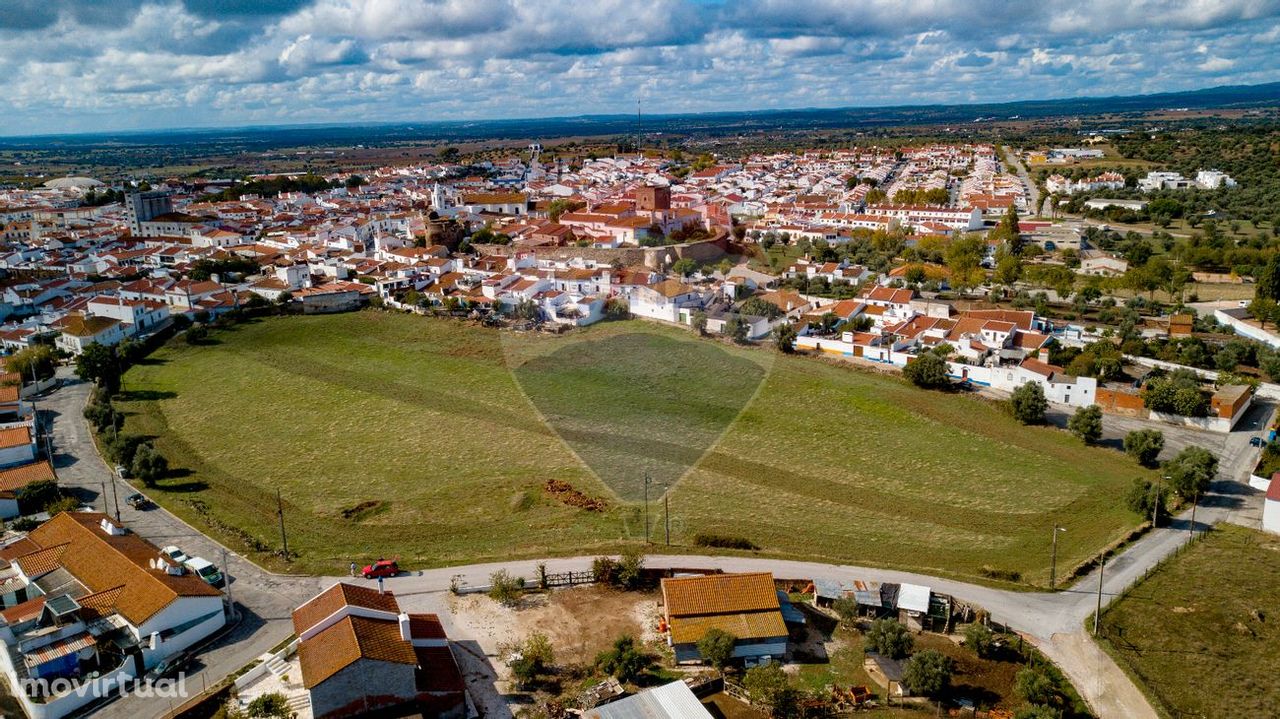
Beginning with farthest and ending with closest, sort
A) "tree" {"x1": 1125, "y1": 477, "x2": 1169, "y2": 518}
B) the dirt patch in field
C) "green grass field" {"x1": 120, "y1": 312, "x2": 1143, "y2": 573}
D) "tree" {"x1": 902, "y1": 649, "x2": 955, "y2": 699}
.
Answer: "tree" {"x1": 1125, "y1": 477, "x2": 1169, "y2": 518} → "green grass field" {"x1": 120, "y1": 312, "x2": 1143, "y2": 573} → the dirt patch in field → "tree" {"x1": 902, "y1": 649, "x2": 955, "y2": 699}

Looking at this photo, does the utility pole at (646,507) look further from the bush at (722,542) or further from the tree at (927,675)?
the tree at (927,675)

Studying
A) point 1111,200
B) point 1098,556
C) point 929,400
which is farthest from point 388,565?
point 1111,200

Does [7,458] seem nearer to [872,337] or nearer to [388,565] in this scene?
[388,565]

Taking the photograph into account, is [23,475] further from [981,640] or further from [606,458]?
[981,640]

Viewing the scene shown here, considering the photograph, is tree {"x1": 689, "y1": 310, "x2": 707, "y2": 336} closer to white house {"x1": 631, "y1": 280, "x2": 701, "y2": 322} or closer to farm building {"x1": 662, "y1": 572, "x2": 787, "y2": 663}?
white house {"x1": 631, "y1": 280, "x2": 701, "y2": 322}

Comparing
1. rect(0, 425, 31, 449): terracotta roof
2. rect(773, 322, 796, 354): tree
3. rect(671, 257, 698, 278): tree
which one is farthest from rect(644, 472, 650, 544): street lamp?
rect(671, 257, 698, 278): tree
